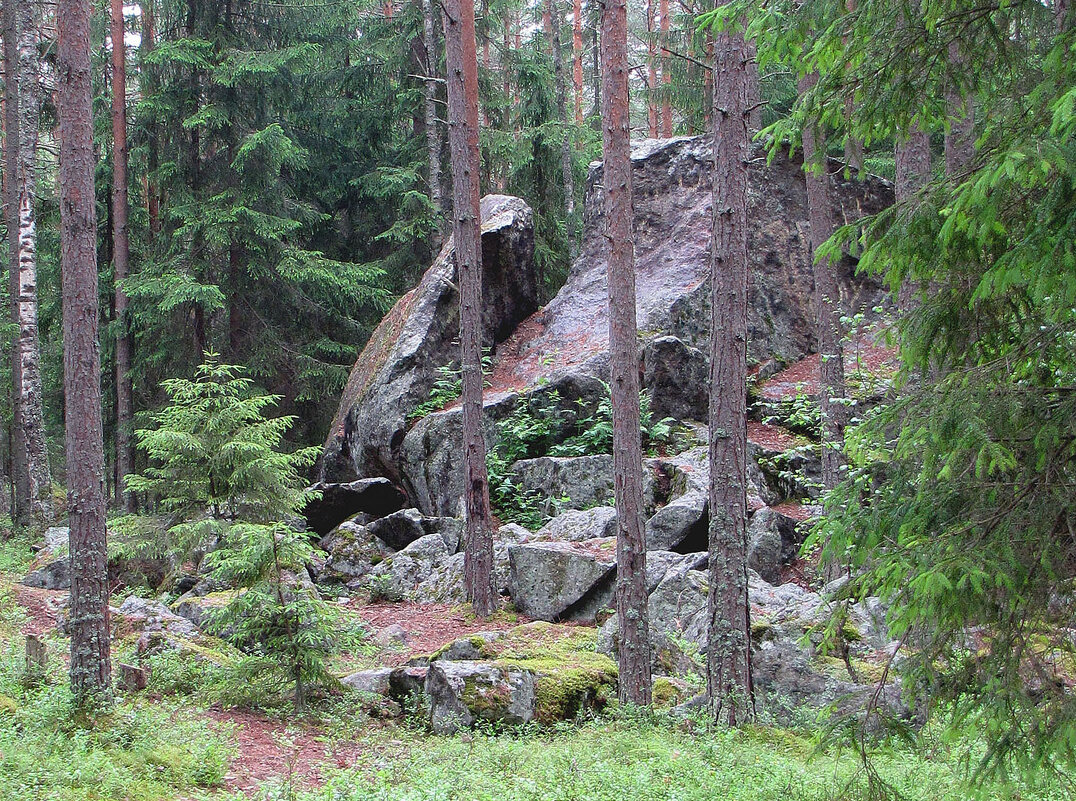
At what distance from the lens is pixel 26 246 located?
17266 millimetres

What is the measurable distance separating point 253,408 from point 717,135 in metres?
6.89

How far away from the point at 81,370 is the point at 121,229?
48.9 feet

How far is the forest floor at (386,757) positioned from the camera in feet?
16.7

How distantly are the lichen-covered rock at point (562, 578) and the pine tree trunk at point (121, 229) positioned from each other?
12482mm

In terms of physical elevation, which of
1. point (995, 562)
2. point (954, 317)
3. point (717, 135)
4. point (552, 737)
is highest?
point (717, 135)

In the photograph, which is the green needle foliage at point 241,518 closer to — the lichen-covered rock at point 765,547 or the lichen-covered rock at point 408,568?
the lichen-covered rock at point 408,568

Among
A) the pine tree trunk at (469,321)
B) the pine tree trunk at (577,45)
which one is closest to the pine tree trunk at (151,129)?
the pine tree trunk at (469,321)

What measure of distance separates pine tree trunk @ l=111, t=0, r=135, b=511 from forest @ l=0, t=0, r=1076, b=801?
107 millimetres

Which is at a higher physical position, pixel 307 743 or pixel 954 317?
pixel 954 317

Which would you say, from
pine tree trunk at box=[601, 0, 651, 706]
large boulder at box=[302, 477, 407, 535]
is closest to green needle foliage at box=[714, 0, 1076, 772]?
pine tree trunk at box=[601, 0, 651, 706]

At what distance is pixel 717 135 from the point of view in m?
7.55

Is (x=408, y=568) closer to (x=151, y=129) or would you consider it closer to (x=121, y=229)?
(x=121, y=229)

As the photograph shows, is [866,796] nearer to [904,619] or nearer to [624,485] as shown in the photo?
[904,619]

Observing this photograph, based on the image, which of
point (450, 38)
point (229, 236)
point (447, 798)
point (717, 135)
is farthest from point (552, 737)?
point (229, 236)
